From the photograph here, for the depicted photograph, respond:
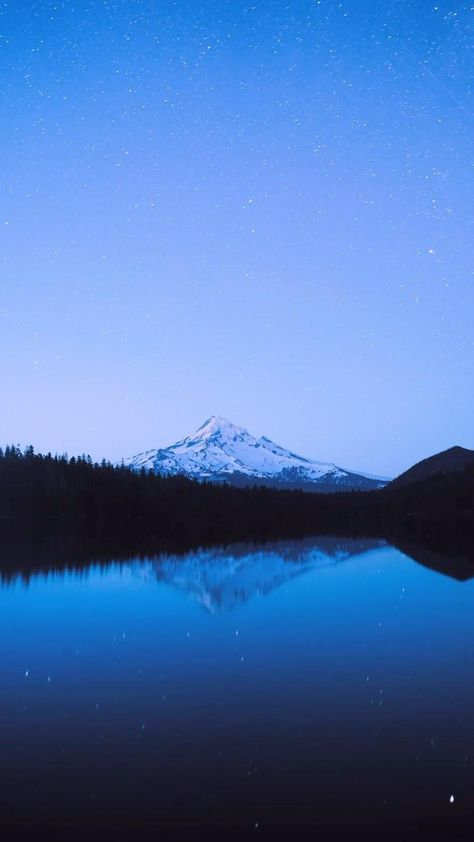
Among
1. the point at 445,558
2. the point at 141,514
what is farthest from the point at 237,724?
the point at 141,514

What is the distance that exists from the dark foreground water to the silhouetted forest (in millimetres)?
44257

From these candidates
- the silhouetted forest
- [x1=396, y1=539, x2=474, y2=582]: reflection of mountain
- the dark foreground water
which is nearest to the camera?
the dark foreground water

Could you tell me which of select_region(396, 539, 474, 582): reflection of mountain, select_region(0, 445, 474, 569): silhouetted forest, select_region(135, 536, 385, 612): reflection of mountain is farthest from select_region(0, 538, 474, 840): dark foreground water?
select_region(0, 445, 474, 569): silhouetted forest

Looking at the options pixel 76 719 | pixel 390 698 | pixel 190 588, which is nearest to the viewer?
pixel 76 719

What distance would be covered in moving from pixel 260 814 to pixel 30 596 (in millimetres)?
31267

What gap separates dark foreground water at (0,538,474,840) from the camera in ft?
36.2

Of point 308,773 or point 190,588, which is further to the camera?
point 190,588

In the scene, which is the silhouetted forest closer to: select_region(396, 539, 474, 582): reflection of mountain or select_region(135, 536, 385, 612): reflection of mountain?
select_region(396, 539, 474, 582): reflection of mountain

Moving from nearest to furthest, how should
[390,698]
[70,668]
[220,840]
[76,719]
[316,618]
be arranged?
1. [220,840]
2. [76,719]
3. [390,698]
4. [70,668]
5. [316,618]

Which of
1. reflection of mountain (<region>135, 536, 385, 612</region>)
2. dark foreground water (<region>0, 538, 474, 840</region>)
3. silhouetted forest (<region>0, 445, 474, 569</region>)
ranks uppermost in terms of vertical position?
silhouetted forest (<region>0, 445, 474, 569</region>)

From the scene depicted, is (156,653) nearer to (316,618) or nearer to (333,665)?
(333,665)

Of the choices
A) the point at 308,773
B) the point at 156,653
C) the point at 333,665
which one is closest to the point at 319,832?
the point at 308,773

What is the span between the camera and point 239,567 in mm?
59844

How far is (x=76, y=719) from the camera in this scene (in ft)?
52.4
